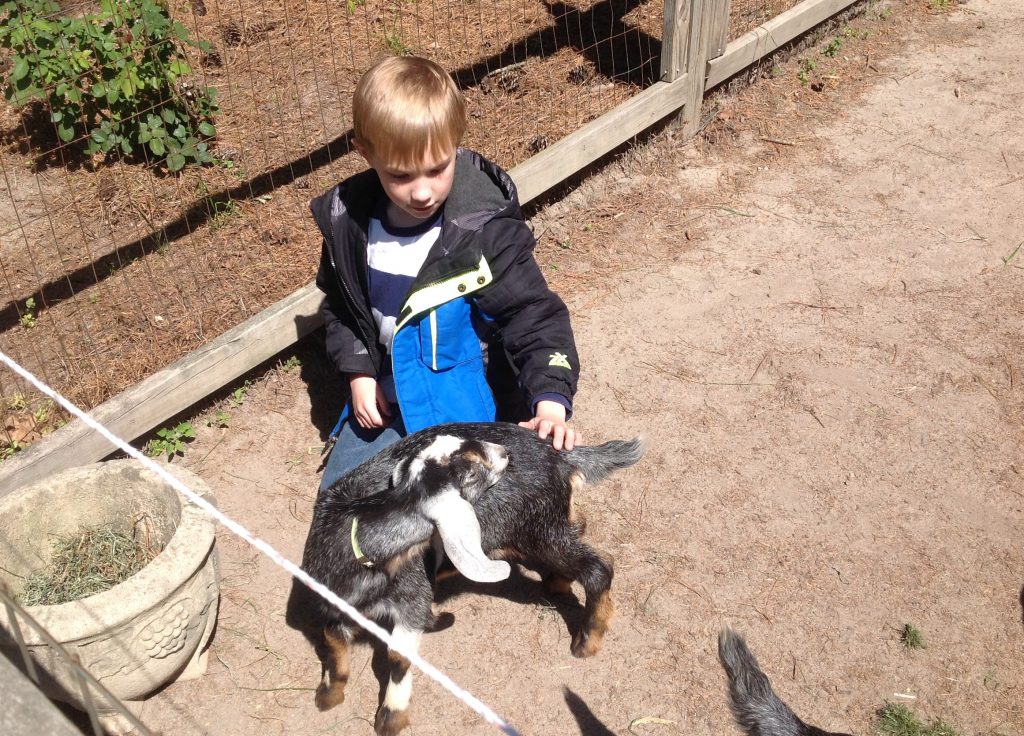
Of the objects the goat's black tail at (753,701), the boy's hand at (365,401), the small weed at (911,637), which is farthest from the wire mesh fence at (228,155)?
the small weed at (911,637)

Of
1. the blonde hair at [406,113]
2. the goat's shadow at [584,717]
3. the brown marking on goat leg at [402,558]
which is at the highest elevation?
the blonde hair at [406,113]

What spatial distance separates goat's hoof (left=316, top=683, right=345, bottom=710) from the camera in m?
2.99

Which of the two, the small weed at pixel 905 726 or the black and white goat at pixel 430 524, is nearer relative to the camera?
the black and white goat at pixel 430 524

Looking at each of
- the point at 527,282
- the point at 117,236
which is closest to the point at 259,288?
the point at 117,236

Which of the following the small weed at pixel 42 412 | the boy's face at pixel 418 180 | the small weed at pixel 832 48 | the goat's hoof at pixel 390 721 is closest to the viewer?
the boy's face at pixel 418 180

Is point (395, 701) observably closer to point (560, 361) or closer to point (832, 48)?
point (560, 361)

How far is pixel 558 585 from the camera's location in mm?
3318

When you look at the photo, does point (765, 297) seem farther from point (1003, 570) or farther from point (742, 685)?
point (742, 685)

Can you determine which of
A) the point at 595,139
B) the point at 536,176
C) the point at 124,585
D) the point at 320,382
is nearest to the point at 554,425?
the point at 124,585

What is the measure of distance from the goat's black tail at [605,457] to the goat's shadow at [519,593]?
0.46 m

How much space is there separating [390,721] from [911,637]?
1.72m

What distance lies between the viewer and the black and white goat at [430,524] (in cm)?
262

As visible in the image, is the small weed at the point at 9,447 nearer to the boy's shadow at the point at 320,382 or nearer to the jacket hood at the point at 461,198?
A: the boy's shadow at the point at 320,382

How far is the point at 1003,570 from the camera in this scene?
3.28m
